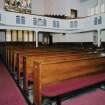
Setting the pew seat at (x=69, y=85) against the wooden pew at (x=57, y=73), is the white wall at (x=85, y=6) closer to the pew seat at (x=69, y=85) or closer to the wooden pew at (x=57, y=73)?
the wooden pew at (x=57, y=73)

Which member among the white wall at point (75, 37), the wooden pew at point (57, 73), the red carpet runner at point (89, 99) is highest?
the white wall at point (75, 37)

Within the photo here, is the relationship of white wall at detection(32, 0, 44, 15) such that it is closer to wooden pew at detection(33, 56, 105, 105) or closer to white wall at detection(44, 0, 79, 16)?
white wall at detection(44, 0, 79, 16)

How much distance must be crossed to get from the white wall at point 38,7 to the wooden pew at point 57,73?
36.7ft

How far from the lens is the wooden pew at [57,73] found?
2.15 meters

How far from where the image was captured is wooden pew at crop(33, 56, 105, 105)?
2.15m

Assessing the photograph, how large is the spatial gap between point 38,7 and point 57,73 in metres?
12.1

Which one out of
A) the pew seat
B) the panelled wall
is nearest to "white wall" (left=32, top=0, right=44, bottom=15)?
the panelled wall

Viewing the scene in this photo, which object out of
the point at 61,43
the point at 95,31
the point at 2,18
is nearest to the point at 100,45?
the point at 95,31

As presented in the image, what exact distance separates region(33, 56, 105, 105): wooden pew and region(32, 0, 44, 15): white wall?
11194mm

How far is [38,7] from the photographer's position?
1361 centimetres

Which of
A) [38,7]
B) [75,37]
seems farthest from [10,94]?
[38,7]

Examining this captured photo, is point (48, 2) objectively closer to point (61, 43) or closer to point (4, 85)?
point (61, 43)

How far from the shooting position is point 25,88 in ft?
9.29

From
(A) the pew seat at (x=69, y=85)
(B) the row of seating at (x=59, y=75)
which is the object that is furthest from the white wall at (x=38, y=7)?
(A) the pew seat at (x=69, y=85)
